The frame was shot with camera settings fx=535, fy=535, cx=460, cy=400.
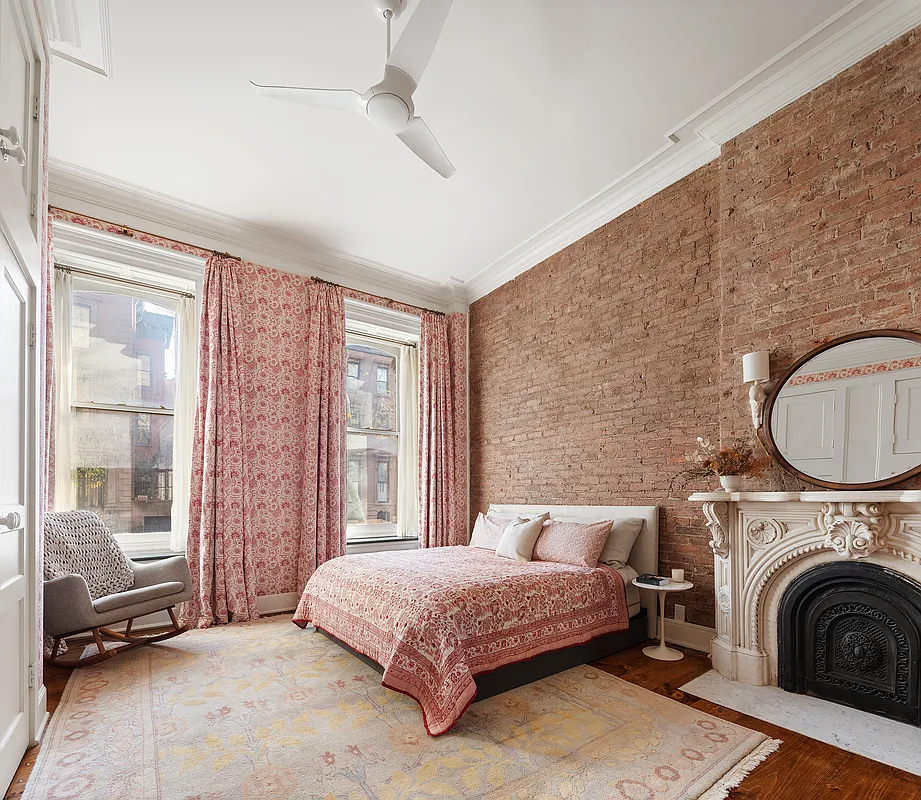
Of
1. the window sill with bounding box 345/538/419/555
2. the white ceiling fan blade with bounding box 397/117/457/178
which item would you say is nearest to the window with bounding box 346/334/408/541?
the window sill with bounding box 345/538/419/555

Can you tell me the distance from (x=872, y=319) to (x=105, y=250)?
200 inches

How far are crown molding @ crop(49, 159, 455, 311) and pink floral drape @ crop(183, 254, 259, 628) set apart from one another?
30cm

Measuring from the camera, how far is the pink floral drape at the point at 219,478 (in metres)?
4.17

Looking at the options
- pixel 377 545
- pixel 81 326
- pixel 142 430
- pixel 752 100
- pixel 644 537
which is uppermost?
pixel 752 100

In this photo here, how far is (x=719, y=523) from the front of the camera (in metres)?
3.07

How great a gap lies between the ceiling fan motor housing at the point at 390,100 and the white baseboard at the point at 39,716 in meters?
2.95

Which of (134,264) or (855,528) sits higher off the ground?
(134,264)

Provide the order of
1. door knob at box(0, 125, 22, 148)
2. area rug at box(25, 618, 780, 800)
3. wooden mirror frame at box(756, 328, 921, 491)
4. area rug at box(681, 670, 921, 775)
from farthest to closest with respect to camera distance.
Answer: wooden mirror frame at box(756, 328, 921, 491) < area rug at box(681, 670, 921, 775) < area rug at box(25, 618, 780, 800) < door knob at box(0, 125, 22, 148)

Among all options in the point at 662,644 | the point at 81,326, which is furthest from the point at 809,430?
the point at 81,326

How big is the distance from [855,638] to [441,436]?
12.6ft

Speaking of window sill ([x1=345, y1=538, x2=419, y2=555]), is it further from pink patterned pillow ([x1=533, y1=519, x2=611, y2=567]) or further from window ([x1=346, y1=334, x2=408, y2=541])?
pink patterned pillow ([x1=533, y1=519, x2=611, y2=567])

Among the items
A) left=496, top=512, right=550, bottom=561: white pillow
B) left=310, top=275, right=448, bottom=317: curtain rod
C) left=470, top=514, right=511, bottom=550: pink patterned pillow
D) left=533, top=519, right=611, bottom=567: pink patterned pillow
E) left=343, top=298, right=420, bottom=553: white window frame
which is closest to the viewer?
left=533, top=519, right=611, bottom=567: pink patterned pillow

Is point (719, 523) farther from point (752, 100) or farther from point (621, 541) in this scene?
point (752, 100)

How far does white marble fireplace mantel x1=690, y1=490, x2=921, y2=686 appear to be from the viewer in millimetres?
2461
